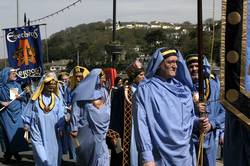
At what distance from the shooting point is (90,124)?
8.93m

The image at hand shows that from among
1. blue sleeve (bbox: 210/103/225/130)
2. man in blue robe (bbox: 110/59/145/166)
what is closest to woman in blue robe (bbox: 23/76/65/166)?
man in blue robe (bbox: 110/59/145/166)

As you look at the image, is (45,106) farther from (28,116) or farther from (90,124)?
(90,124)

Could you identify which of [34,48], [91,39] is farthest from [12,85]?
[91,39]

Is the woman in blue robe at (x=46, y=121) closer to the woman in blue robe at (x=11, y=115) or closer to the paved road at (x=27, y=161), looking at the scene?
the paved road at (x=27, y=161)

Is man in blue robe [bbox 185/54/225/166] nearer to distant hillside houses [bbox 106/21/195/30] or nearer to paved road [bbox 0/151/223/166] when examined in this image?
paved road [bbox 0/151/223/166]

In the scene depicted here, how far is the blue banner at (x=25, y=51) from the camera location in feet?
45.4

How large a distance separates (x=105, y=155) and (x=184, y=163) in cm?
382

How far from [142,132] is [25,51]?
925 centimetres

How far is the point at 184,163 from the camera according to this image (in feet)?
17.2

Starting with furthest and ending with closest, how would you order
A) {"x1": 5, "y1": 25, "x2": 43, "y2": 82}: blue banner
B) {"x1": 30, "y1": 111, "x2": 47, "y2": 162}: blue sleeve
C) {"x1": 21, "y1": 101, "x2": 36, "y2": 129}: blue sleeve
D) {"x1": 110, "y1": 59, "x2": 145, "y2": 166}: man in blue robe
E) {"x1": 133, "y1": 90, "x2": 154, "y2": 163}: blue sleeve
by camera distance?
1. {"x1": 5, "y1": 25, "x2": 43, "y2": 82}: blue banner
2. {"x1": 21, "y1": 101, "x2": 36, "y2": 129}: blue sleeve
3. {"x1": 30, "y1": 111, "x2": 47, "y2": 162}: blue sleeve
4. {"x1": 110, "y1": 59, "x2": 145, "y2": 166}: man in blue robe
5. {"x1": 133, "y1": 90, "x2": 154, "y2": 163}: blue sleeve

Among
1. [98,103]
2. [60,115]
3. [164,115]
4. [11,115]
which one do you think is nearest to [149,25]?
[11,115]

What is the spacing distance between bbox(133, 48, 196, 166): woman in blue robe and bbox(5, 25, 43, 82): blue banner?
8.57m

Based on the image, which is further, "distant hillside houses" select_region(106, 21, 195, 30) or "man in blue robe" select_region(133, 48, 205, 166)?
"distant hillside houses" select_region(106, 21, 195, 30)

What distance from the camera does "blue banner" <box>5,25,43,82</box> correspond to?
45.4 feet
